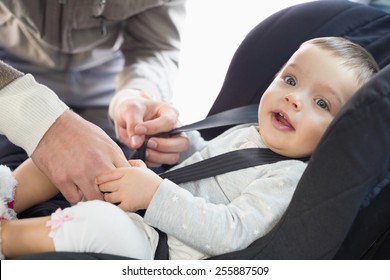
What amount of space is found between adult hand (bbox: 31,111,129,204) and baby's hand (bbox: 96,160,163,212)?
2cm

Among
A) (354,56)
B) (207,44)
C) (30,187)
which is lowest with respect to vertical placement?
(207,44)

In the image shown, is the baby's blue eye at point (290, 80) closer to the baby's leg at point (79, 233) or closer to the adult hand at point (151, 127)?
the adult hand at point (151, 127)

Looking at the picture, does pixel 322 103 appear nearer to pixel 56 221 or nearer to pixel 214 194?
pixel 214 194

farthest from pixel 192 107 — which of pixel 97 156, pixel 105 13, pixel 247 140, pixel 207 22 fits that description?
pixel 97 156

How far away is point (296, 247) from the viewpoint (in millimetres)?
707

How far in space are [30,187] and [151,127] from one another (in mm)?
293

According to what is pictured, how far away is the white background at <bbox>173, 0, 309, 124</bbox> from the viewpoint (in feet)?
7.30

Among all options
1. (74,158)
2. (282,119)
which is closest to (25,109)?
(74,158)

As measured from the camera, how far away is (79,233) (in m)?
0.70

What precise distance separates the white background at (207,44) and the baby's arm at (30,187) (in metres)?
1.31

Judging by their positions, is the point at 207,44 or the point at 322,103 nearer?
the point at 322,103

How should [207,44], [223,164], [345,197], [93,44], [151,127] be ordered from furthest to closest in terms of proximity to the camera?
[207,44], [93,44], [151,127], [223,164], [345,197]

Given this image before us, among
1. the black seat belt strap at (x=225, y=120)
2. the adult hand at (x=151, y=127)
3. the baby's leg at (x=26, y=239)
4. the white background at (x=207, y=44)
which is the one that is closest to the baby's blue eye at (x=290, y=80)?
the black seat belt strap at (x=225, y=120)

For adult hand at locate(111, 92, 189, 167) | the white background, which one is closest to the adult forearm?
adult hand at locate(111, 92, 189, 167)
